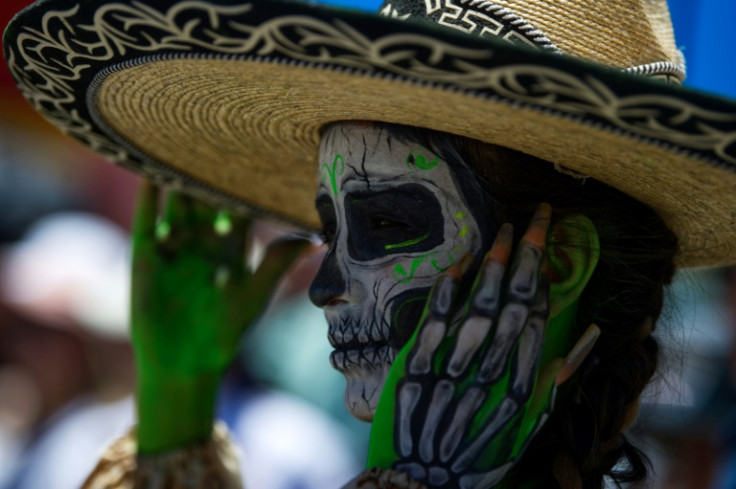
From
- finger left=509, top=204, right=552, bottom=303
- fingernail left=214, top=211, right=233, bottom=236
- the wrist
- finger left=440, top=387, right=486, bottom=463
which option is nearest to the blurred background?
the wrist

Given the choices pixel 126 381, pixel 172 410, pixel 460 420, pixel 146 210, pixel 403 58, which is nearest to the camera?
pixel 403 58

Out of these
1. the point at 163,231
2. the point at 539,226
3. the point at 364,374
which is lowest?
the point at 163,231

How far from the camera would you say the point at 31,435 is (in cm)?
417

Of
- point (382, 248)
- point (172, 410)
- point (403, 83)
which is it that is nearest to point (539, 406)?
point (382, 248)

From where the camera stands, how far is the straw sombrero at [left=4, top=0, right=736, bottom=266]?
1.32m

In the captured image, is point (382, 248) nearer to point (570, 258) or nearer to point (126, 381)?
point (570, 258)

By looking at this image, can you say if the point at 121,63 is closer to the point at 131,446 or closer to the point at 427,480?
the point at 427,480

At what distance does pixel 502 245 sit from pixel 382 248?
0.72 ft

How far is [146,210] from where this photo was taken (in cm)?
244

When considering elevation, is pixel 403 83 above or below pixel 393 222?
above

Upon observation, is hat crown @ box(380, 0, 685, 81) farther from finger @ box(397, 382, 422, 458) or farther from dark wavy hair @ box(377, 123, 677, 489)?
finger @ box(397, 382, 422, 458)

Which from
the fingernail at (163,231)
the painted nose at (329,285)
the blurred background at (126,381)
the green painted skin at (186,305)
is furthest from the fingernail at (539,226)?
the blurred background at (126,381)

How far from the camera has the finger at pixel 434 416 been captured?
1509 millimetres

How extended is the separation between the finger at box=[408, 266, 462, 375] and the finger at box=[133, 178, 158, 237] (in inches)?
41.7
